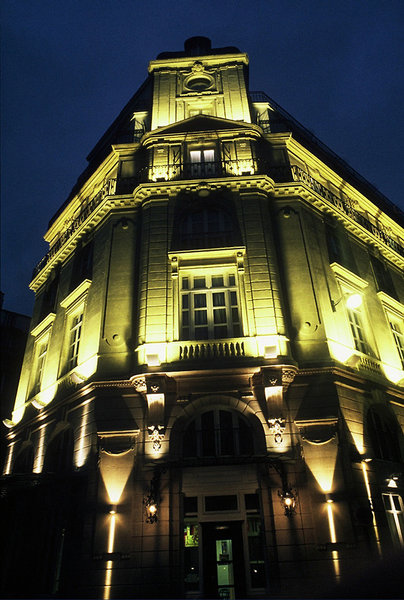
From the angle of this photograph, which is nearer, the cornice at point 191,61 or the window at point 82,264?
the window at point 82,264

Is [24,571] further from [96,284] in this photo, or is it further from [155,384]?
[96,284]

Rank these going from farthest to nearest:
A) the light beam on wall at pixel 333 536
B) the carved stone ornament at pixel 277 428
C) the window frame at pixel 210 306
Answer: the window frame at pixel 210 306, the carved stone ornament at pixel 277 428, the light beam on wall at pixel 333 536

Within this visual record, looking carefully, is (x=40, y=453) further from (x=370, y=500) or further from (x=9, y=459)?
(x=370, y=500)

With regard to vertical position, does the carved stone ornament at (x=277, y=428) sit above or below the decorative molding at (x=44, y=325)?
below

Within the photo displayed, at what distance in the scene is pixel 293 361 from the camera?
14898mm

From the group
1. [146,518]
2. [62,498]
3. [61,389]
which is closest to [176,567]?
[146,518]

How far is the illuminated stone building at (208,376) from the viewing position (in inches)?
512

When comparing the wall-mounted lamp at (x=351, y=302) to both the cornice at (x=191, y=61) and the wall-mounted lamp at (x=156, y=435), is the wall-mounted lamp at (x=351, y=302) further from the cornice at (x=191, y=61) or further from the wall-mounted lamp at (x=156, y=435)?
the cornice at (x=191, y=61)

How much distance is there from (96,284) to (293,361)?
9.02m

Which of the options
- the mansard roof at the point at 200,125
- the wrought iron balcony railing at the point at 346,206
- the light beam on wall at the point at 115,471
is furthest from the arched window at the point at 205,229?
the light beam on wall at the point at 115,471

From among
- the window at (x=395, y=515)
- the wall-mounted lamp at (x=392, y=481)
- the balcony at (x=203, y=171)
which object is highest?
the balcony at (x=203, y=171)

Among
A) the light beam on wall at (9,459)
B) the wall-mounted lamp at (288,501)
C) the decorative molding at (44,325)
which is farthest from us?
the decorative molding at (44,325)

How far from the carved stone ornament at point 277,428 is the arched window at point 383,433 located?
3957 mm

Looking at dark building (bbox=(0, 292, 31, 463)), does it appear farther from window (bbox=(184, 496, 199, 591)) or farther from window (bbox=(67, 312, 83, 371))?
window (bbox=(184, 496, 199, 591))
